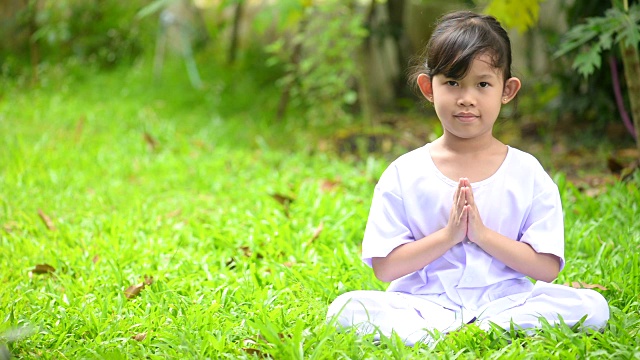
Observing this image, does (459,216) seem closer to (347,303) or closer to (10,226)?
(347,303)

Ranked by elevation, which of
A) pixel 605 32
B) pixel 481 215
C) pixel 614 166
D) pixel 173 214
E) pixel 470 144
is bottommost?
pixel 173 214

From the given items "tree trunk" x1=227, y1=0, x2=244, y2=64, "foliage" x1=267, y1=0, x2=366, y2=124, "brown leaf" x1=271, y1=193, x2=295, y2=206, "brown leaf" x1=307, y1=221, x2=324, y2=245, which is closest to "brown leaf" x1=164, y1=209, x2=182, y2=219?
"brown leaf" x1=271, y1=193, x2=295, y2=206

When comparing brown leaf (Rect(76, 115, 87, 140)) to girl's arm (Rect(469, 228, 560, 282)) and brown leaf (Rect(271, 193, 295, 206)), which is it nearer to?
brown leaf (Rect(271, 193, 295, 206))

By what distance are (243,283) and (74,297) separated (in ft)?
1.93

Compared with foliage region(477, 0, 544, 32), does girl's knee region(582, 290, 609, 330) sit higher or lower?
lower

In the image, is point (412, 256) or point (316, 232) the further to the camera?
point (316, 232)

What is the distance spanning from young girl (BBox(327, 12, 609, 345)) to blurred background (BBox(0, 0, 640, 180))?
574 millimetres

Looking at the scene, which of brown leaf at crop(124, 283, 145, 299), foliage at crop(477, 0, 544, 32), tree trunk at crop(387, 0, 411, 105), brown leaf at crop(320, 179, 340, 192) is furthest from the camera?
tree trunk at crop(387, 0, 411, 105)

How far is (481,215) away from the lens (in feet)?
7.36

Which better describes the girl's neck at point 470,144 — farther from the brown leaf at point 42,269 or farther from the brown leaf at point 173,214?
the brown leaf at point 173,214

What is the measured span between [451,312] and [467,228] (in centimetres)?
29

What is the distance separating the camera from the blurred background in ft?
13.5

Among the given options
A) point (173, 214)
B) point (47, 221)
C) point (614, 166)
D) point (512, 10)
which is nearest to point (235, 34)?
point (173, 214)

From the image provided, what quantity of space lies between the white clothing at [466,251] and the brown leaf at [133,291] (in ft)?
2.50
